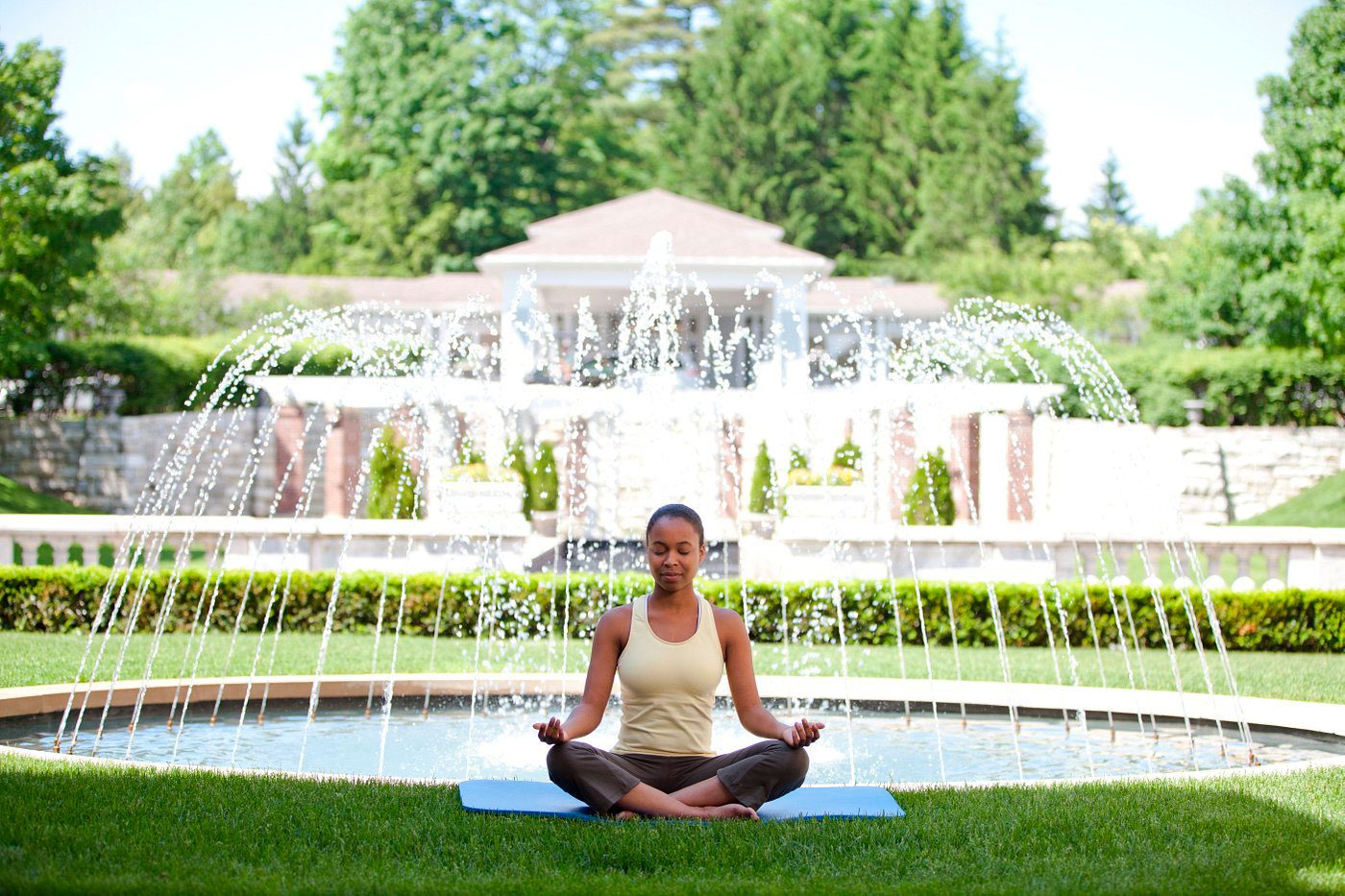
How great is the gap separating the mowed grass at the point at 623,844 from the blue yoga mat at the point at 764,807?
0.07 m

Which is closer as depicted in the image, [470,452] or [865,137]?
[470,452]

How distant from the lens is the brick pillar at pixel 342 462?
20109 mm

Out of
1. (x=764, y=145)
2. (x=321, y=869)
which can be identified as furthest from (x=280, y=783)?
(x=764, y=145)

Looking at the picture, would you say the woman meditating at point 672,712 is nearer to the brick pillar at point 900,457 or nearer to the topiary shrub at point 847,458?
the topiary shrub at point 847,458

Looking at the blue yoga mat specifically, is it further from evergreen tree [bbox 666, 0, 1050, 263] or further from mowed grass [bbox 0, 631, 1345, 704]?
evergreen tree [bbox 666, 0, 1050, 263]

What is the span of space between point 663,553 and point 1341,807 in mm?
2881

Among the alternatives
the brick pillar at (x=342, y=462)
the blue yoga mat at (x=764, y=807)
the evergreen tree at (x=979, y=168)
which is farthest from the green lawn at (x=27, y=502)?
the evergreen tree at (x=979, y=168)

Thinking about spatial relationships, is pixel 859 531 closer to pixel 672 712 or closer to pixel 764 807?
pixel 764 807

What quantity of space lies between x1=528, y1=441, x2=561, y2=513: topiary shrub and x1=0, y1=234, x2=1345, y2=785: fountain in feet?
1.61

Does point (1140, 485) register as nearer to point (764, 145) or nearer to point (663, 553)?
point (663, 553)

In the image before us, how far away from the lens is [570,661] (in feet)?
38.2

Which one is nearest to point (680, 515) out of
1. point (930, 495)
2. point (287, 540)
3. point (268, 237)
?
point (287, 540)

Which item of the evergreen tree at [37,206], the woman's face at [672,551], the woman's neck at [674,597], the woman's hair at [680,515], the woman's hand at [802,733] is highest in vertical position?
the evergreen tree at [37,206]

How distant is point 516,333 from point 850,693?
74.7 feet
